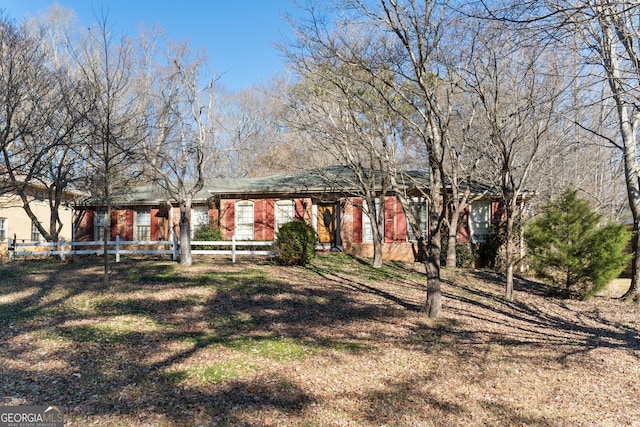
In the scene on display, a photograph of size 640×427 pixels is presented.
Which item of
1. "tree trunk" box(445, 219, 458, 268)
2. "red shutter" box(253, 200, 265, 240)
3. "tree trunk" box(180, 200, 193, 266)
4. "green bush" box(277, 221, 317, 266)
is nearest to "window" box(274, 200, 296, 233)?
"red shutter" box(253, 200, 265, 240)

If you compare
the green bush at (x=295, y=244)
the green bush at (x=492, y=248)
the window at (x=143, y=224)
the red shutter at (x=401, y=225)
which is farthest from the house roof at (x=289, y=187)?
the green bush at (x=295, y=244)

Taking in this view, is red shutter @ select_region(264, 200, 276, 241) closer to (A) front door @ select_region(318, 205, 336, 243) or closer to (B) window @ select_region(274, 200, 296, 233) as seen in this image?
(B) window @ select_region(274, 200, 296, 233)

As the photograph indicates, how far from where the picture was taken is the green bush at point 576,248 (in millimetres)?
11469

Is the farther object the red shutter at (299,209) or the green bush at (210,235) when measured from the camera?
the red shutter at (299,209)

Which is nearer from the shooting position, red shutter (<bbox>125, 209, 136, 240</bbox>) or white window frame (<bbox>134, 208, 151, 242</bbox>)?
white window frame (<bbox>134, 208, 151, 242</bbox>)

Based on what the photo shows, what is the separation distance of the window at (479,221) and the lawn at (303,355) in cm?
623

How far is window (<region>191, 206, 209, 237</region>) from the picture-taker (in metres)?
20.2

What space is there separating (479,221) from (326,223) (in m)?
6.38

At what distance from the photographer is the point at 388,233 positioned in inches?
715

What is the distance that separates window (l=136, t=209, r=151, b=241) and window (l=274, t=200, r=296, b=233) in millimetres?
6739

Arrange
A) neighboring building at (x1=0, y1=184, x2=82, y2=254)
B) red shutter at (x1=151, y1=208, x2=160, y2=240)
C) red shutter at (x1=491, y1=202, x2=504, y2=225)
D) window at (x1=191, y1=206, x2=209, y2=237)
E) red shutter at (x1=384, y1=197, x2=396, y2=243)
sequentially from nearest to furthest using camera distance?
red shutter at (x1=491, y1=202, x2=504, y2=225), red shutter at (x1=384, y1=197, x2=396, y2=243), window at (x1=191, y1=206, x2=209, y2=237), red shutter at (x1=151, y1=208, x2=160, y2=240), neighboring building at (x1=0, y1=184, x2=82, y2=254)

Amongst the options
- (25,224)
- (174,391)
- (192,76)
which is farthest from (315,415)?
(25,224)

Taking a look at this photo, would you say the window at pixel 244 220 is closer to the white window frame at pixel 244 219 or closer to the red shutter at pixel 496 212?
the white window frame at pixel 244 219

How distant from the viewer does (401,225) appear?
18.1 meters
